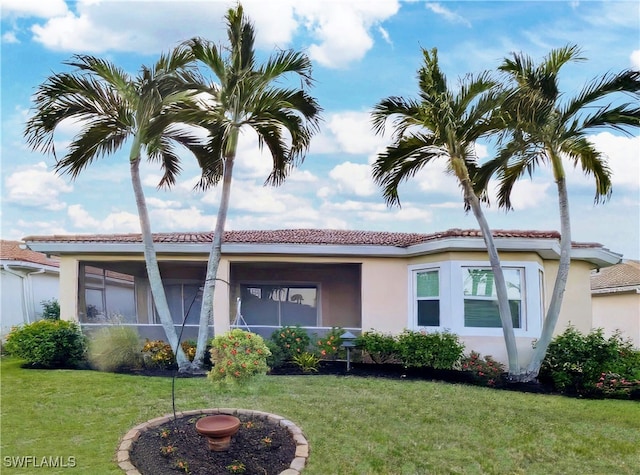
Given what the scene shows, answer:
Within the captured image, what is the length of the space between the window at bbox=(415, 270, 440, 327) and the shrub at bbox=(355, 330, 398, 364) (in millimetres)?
1036

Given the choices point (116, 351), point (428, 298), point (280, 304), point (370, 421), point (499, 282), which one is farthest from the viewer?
point (280, 304)

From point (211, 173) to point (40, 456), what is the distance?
756cm

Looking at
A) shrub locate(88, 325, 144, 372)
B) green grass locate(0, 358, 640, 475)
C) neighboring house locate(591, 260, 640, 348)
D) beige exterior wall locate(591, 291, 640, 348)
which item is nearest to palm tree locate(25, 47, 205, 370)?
shrub locate(88, 325, 144, 372)

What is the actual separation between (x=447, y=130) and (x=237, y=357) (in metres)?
6.75

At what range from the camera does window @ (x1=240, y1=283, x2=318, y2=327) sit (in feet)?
50.7

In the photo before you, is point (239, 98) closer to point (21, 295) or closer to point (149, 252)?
point (149, 252)

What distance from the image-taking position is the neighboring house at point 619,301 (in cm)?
1797

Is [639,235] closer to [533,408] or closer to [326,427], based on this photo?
[533,408]

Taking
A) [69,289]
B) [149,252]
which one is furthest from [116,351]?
[69,289]

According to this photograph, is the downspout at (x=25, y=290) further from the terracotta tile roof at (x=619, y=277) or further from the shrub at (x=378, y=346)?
the terracotta tile roof at (x=619, y=277)

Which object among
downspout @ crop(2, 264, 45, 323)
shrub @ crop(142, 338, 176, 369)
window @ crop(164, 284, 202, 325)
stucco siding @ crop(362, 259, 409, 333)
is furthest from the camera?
downspout @ crop(2, 264, 45, 323)

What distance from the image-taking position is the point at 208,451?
5426 millimetres

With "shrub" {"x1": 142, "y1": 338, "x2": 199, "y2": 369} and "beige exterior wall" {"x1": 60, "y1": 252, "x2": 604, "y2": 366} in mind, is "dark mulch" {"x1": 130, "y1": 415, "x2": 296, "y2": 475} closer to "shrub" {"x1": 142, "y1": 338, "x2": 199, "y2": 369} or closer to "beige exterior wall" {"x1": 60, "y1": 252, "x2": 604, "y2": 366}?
"shrub" {"x1": 142, "y1": 338, "x2": 199, "y2": 369}

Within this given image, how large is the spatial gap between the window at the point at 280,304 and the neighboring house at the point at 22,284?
22.4 feet
